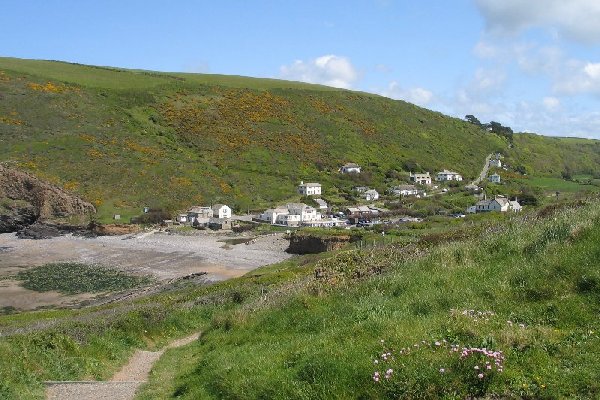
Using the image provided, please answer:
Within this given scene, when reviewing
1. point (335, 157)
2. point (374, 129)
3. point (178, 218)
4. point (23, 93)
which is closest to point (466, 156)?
point (374, 129)

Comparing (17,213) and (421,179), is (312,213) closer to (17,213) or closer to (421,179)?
(421,179)

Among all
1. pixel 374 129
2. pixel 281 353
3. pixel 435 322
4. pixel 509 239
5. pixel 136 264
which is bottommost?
pixel 136 264

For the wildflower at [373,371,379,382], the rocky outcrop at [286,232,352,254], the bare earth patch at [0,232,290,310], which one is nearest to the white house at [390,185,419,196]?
the bare earth patch at [0,232,290,310]

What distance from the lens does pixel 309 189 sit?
104 metres

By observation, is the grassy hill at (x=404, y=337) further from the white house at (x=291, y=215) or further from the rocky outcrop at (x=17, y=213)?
the rocky outcrop at (x=17, y=213)

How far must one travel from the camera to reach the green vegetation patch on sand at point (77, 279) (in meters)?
46.3

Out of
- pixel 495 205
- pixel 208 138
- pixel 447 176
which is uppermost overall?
pixel 208 138

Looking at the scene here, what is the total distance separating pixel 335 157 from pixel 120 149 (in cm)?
4847

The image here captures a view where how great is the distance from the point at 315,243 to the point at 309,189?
37.0m

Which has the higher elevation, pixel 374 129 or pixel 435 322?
pixel 374 129

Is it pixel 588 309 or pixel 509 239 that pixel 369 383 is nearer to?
pixel 588 309

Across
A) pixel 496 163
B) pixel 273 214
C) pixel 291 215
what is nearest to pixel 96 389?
pixel 291 215

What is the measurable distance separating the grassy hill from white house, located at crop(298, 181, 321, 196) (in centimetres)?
8816

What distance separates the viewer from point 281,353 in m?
8.59
